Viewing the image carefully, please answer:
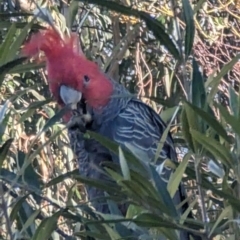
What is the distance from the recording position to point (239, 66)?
2352 millimetres

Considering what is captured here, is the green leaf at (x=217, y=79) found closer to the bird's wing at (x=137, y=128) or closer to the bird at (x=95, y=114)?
the bird at (x=95, y=114)

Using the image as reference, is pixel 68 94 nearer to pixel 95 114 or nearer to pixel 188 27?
pixel 95 114

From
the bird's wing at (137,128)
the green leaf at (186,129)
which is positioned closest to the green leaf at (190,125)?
the green leaf at (186,129)

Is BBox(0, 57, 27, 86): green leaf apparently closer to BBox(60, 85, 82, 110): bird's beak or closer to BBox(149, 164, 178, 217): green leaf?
BBox(149, 164, 178, 217): green leaf

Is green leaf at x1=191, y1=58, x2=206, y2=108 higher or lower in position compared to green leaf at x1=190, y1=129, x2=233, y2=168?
higher

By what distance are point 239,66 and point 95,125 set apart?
2.43ft

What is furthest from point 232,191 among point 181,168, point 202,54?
point 202,54

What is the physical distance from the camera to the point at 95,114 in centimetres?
183

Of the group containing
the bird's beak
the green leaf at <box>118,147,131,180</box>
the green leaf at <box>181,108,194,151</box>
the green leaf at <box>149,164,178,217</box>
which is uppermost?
the bird's beak

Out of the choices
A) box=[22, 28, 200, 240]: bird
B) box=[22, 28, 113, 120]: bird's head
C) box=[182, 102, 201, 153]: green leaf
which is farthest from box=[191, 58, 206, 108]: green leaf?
box=[22, 28, 200, 240]: bird

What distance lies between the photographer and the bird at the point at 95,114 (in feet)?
5.12

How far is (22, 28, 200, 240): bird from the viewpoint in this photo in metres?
1.56

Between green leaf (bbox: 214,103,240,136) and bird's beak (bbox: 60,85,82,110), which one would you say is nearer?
green leaf (bbox: 214,103,240,136)

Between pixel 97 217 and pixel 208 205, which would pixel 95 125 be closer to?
pixel 208 205
